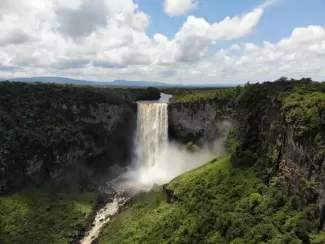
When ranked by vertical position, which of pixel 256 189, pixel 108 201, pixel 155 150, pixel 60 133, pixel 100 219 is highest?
pixel 60 133

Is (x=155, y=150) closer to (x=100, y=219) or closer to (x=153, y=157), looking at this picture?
(x=153, y=157)

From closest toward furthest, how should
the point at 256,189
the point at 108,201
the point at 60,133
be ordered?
the point at 256,189 → the point at 108,201 → the point at 60,133

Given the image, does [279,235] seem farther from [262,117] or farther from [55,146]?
[55,146]

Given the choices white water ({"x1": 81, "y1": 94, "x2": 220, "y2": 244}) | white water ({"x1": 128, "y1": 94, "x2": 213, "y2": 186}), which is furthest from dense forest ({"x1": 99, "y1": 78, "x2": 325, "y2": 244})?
white water ({"x1": 128, "y1": 94, "x2": 213, "y2": 186})

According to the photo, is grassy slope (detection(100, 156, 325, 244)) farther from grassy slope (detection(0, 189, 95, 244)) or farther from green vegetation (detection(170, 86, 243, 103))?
green vegetation (detection(170, 86, 243, 103))

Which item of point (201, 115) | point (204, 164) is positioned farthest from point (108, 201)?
point (201, 115)
